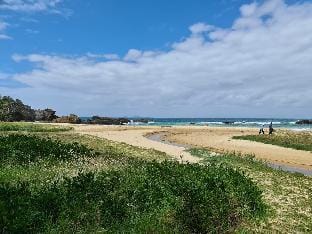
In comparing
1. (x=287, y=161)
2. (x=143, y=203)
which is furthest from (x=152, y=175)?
(x=287, y=161)

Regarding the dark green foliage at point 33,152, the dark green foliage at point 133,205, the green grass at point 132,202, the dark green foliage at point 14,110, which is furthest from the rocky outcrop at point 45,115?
the dark green foliage at point 133,205

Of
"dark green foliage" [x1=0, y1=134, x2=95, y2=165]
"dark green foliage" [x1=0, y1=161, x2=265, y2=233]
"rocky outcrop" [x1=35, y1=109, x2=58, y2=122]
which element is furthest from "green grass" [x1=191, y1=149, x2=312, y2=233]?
"rocky outcrop" [x1=35, y1=109, x2=58, y2=122]

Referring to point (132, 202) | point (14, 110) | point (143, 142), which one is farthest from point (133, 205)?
point (14, 110)

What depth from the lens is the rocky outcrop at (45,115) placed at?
12206 cm

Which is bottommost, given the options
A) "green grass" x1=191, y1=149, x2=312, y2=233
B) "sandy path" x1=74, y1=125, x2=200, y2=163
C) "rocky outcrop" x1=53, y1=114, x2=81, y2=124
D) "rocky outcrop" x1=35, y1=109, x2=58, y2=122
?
"green grass" x1=191, y1=149, x2=312, y2=233

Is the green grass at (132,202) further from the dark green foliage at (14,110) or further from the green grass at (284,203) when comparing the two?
the dark green foliage at (14,110)

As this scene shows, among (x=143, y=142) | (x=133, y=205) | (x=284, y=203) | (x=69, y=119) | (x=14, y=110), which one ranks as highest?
(x=14, y=110)

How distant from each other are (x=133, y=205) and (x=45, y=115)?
11457cm

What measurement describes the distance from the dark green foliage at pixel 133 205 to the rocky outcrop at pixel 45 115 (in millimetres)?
109861

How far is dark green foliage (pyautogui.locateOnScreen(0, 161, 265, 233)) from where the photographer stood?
39.8ft

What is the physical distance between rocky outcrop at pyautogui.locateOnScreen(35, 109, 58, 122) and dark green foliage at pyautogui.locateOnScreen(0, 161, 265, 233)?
110m

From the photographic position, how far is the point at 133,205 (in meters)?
13.9

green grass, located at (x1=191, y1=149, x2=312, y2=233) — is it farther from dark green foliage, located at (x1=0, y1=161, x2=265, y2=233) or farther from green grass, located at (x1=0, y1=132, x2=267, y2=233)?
dark green foliage, located at (x1=0, y1=161, x2=265, y2=233)

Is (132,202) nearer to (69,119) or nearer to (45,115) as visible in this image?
(69,119)
